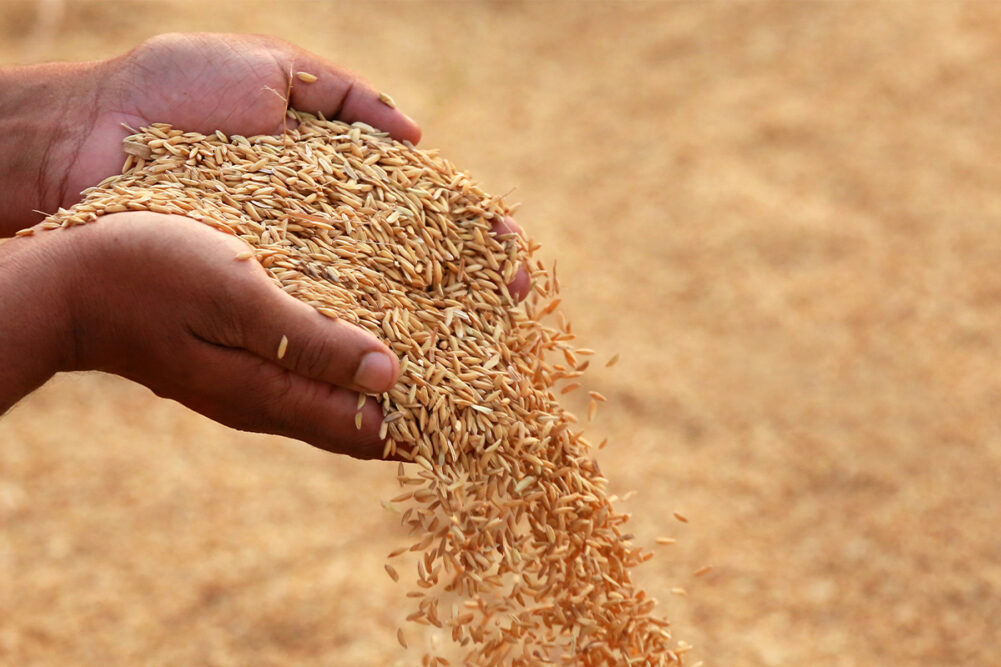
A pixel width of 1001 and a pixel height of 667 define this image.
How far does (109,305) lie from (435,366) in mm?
553

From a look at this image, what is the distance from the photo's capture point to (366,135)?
230 cm

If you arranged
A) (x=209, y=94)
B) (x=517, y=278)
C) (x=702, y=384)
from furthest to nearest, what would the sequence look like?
(x=702, y=384) → (x=209, y=94) → (x=517, y=278)

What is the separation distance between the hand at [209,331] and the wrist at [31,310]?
10 mm

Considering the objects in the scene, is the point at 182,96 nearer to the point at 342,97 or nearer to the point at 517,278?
the point at 342,97

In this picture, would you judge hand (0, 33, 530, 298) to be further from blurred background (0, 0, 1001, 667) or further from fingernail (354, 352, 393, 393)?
blurred background (0, 0, 1001, 667)

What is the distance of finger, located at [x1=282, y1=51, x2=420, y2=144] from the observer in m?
2.34

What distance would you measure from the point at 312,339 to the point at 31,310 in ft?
1.53

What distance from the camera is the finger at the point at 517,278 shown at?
2174mm

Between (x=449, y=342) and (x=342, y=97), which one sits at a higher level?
(x=342, y=97)

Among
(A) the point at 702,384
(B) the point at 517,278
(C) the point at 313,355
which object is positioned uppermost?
(B) the point at 517,278

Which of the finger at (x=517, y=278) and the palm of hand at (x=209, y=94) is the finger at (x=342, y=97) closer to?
the palm of hand at (x=209, y=94)

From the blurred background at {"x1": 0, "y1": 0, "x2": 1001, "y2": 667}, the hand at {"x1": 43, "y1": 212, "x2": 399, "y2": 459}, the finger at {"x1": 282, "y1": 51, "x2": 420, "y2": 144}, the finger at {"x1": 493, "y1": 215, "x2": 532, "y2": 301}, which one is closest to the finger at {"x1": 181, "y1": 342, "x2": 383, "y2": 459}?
the hand at {"x1": 43, "y1": 212, "x2": 399, "y2": 459}

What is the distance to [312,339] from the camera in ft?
5.98

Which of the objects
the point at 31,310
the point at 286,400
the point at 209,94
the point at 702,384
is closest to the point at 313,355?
the point at 286,400
